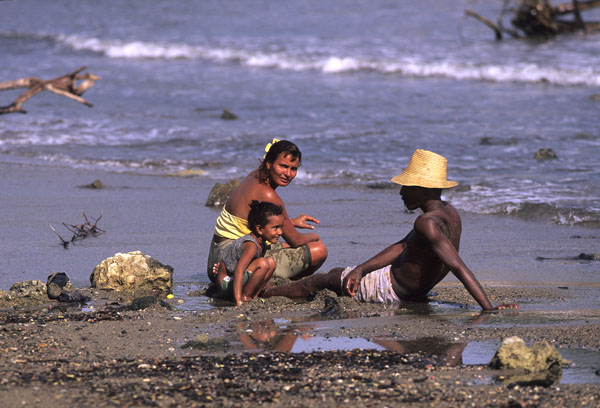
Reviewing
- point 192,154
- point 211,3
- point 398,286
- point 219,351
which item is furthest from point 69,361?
point 211,3

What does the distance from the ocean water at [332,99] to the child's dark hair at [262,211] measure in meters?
3.35

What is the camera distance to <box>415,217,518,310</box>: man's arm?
509 centimetres

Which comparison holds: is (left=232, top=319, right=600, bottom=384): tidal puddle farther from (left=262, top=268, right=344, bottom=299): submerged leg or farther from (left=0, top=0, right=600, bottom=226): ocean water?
(left=0, top=0, right=600, bottom=226): ocean water

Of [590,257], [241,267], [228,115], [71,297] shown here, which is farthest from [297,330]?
[228,115]

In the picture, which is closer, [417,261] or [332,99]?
[417,261]

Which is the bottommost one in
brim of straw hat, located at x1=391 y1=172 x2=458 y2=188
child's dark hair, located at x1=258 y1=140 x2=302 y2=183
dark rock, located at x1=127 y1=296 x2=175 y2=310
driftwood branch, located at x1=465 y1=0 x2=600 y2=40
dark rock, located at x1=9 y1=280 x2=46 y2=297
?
dark rock, located at x1=127 y1=296 x2=175 y2=310

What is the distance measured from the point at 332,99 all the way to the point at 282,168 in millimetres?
10756

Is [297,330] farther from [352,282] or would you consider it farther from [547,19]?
[547,19]

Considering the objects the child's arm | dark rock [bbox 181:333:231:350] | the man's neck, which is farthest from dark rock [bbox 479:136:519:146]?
dark rock [bbox 181:333:231:350]

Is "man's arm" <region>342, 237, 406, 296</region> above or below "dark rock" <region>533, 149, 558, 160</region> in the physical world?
below

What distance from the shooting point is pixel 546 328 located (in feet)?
15.5

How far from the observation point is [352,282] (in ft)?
18.5

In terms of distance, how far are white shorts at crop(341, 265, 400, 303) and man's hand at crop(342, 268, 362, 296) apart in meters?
0.05

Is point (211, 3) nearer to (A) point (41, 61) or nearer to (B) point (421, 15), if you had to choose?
(B) point (421, 15)
